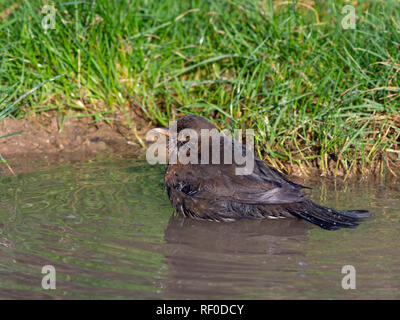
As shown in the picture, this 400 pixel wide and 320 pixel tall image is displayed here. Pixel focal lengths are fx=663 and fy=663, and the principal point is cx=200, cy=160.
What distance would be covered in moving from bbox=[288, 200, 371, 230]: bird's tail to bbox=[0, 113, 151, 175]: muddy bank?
7.67ft

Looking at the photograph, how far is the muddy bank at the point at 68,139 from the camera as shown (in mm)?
6680

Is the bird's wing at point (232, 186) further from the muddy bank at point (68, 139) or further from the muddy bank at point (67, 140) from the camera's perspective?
the muddy bank at point (68, 139)

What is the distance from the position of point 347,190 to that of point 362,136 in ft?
2.12

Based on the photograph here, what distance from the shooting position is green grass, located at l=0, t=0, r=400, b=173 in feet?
20.2

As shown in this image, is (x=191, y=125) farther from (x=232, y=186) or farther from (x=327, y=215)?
(x=327, y=215)

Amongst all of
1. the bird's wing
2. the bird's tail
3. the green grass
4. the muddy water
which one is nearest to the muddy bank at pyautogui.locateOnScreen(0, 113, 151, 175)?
the green grass

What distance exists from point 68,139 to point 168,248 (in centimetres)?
286

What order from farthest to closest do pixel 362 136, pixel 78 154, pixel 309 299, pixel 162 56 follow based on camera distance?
pixel 162 56
pixel 78 154
pixel 362 136
pixel 309 299

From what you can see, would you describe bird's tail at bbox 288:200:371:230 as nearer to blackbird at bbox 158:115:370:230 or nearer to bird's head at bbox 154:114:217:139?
blackbird at bbox 158:115:370:230

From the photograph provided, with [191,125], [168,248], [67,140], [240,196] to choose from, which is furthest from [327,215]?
[67,140]

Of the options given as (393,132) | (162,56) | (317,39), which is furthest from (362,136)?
(162,56)

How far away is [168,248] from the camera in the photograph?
449cm

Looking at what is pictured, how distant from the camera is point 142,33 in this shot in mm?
7059

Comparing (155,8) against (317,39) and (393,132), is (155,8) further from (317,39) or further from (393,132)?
(393,132)
